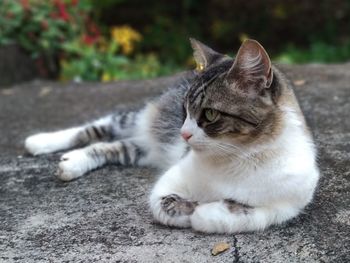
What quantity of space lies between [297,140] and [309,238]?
44 cm

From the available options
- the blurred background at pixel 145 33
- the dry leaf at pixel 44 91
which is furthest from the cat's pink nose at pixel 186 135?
the blurred background at pixel 145 33

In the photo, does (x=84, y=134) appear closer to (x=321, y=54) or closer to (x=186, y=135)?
(x=186, y=135)

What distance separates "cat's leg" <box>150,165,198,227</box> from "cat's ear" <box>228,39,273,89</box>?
0.60 meters

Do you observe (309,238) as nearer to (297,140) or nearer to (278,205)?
(278,205)

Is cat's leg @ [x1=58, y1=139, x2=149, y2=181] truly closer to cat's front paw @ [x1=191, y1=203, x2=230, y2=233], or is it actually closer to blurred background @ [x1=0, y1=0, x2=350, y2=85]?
cat's front paw @ [x1=191, y1=203, x2=230, y2=233]

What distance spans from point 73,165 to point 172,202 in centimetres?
85

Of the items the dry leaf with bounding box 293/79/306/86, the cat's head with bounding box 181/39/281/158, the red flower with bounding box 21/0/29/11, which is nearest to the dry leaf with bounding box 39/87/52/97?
the red flower with bounding box 21/0/29/11

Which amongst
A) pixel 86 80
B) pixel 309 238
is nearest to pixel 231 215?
pixel 309 238

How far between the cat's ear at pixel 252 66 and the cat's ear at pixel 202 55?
34cm

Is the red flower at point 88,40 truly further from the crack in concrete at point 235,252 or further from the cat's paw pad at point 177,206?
the crack in concrete at point 235,252

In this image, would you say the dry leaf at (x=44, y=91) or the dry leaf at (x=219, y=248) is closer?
the dry leaf at (x=219, y=248)

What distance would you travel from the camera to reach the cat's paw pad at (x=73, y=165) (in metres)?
3.32

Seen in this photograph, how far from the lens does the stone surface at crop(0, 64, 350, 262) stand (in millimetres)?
2502

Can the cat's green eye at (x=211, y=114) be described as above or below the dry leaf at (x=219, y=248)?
above
